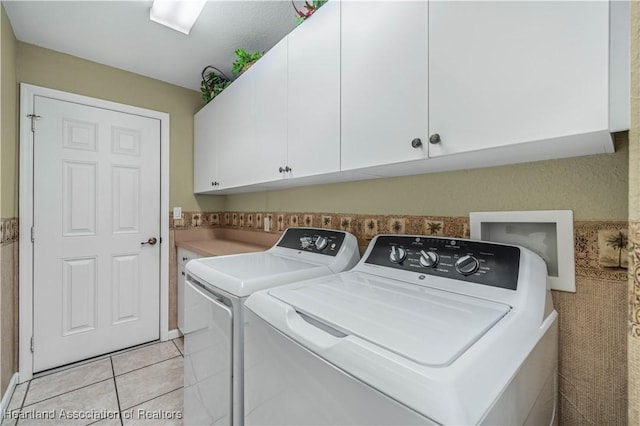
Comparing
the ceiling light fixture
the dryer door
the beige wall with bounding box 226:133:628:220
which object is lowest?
the dryer door

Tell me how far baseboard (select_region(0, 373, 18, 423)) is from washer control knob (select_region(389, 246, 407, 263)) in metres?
2.37

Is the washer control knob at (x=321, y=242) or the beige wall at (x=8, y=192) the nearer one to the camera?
the washer control knob at (x=321, y=242)

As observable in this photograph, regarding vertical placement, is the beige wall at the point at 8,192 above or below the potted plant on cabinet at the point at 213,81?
below

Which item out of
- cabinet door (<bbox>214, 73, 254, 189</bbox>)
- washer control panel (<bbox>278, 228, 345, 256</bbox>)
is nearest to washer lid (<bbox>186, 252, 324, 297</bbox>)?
washer control panel (<bbox>278, 228, 345, 256</bbox>)

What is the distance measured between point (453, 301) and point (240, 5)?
1839 millimetres

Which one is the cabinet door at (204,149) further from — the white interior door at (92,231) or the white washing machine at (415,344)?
the white washing machine at (415,344)

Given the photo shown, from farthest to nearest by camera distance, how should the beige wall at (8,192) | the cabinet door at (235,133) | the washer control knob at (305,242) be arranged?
the cabinet door at (235,133)
the beige wall at (8,192)
the washer control knob at (305,242)

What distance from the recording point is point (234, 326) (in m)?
1.01

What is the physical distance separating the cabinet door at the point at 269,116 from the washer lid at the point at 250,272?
481mm

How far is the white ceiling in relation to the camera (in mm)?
1638

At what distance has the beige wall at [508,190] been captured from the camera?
32.5 inches

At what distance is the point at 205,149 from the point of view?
2.50 m

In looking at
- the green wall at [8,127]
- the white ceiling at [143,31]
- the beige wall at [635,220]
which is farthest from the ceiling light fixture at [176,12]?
the beige wall at [635,220]

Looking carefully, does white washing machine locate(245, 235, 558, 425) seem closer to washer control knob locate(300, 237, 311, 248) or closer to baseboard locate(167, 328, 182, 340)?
washer control knob locate(300, 237, 311, 248)
